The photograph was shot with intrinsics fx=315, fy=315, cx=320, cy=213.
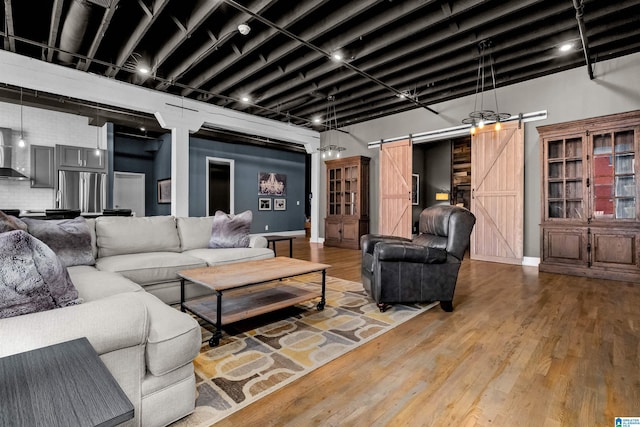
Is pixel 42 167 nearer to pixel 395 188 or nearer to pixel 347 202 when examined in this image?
pixel 347 202

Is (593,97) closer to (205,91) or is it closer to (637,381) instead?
(637,381)

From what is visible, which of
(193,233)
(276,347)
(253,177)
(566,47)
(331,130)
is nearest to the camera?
(276,347)

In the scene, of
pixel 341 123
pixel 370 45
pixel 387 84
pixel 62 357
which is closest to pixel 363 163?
pixel 341 123

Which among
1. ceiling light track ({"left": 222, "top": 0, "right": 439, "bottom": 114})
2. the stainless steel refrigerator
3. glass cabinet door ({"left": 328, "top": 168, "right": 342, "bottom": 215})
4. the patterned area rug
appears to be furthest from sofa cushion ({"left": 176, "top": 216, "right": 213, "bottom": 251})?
the stainless steel refrigerator

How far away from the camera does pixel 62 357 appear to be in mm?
910

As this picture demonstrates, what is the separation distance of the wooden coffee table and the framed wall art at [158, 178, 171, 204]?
255 inches

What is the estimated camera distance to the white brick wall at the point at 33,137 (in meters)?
6.48

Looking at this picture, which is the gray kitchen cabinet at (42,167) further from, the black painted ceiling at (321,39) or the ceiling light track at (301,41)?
the ceiling light track at (301,41)

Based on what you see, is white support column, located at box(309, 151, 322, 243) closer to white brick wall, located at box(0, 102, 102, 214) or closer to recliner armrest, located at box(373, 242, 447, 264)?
white brick wall, located at box(0, 102, 102, 214)

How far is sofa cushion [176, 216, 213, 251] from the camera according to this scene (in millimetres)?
3814

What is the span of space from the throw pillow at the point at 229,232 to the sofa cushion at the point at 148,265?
66 centimetres

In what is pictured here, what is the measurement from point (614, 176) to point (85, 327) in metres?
6.02

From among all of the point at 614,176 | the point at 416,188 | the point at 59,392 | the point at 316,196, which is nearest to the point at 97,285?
the point at 59,392

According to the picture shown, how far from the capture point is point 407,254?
2928mm
